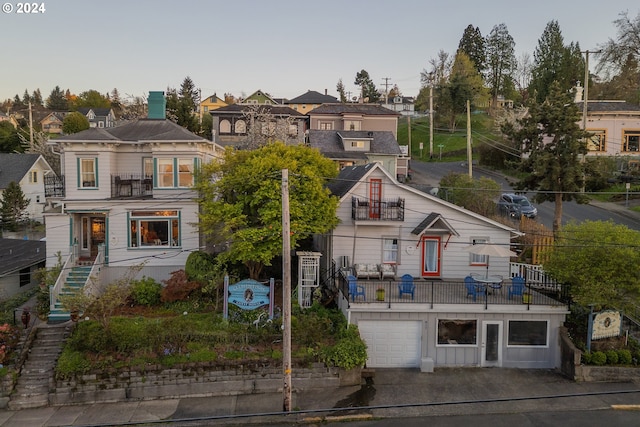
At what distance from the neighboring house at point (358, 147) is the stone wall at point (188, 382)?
2647 centimetres

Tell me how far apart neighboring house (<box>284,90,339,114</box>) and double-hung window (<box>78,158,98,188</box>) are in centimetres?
5343

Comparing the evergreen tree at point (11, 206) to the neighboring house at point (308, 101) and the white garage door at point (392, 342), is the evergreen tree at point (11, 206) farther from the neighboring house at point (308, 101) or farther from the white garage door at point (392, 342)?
the neighboring house at point (308, 101)

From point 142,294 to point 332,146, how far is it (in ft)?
90.4

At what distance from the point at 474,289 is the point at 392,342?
3.83m

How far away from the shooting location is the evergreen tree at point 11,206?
133 ft

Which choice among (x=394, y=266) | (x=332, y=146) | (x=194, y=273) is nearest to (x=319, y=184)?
(x=394, y=266)

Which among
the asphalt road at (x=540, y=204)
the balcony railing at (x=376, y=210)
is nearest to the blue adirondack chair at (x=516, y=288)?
the asphalt road at (x=540, y=204)

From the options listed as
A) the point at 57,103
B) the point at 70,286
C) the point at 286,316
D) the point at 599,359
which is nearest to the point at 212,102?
the point at 57,103

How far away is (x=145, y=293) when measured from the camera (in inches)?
794

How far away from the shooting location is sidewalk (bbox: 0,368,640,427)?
1418 cm

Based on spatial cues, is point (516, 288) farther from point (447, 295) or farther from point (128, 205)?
point (128, 205)

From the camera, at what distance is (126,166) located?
23172 mm

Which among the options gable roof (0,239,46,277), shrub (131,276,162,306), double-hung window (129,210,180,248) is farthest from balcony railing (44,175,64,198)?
shrub (131,276,162,306)

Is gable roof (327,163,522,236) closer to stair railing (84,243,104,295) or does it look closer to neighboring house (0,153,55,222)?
stair railing (84,243,104,295)
